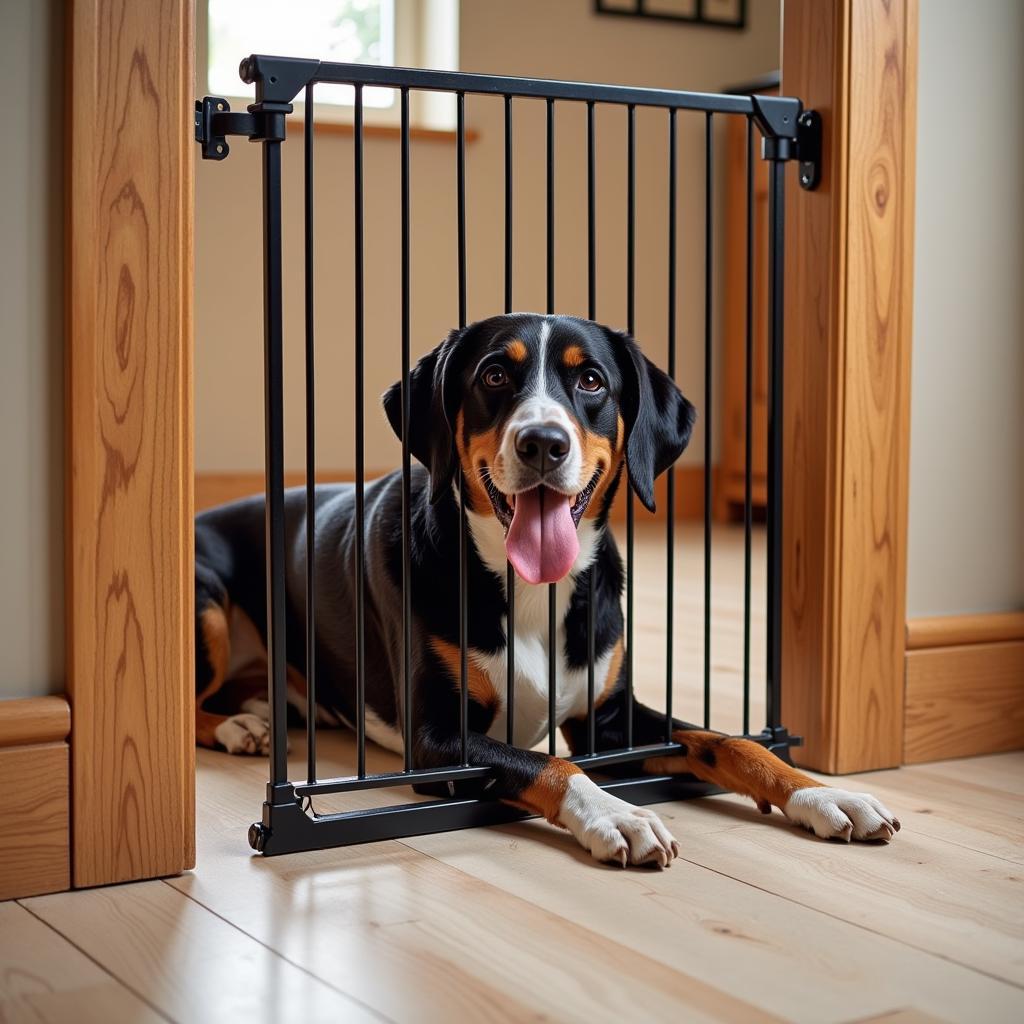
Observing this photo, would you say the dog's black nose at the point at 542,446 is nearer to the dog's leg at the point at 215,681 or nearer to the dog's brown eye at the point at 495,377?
the dog's brown eye at the point at 495,377

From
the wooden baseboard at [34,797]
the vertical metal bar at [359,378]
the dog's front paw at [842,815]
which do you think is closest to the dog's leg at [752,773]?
the dog's front paw at [842,815]

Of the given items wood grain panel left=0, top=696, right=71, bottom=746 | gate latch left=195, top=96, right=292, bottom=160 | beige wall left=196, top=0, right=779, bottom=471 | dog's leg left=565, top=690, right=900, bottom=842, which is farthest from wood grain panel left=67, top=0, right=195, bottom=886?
beige wall left=196, top=0, right=779, bottom=471

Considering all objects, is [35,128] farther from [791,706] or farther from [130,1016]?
[791,706]

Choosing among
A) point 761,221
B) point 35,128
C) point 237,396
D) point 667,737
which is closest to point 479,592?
point 667,737

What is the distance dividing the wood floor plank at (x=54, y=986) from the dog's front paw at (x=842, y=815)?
0.98 meters

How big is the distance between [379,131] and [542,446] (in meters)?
4.19

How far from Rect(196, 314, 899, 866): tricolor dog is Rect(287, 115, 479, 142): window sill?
359cm

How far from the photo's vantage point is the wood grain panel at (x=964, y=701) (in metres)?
2.39

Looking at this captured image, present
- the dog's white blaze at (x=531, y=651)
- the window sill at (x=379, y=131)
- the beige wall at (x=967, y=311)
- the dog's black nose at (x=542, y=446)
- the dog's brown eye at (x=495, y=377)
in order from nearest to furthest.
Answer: the dog's black nose at (x=542, y=446) < the dog's brown eye at (x=495, y=377) < the dog's white blaze at (x=531, y=651) < the beige wall at (x=967, y=311) < the window sill at (x=379, y=131)

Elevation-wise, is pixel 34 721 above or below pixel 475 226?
below

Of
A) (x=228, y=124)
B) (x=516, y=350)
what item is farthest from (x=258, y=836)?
(x=228, y=124)

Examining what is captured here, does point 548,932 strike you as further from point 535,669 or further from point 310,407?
point 310,407

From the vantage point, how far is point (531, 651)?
212 centimetres

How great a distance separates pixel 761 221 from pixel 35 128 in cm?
456
